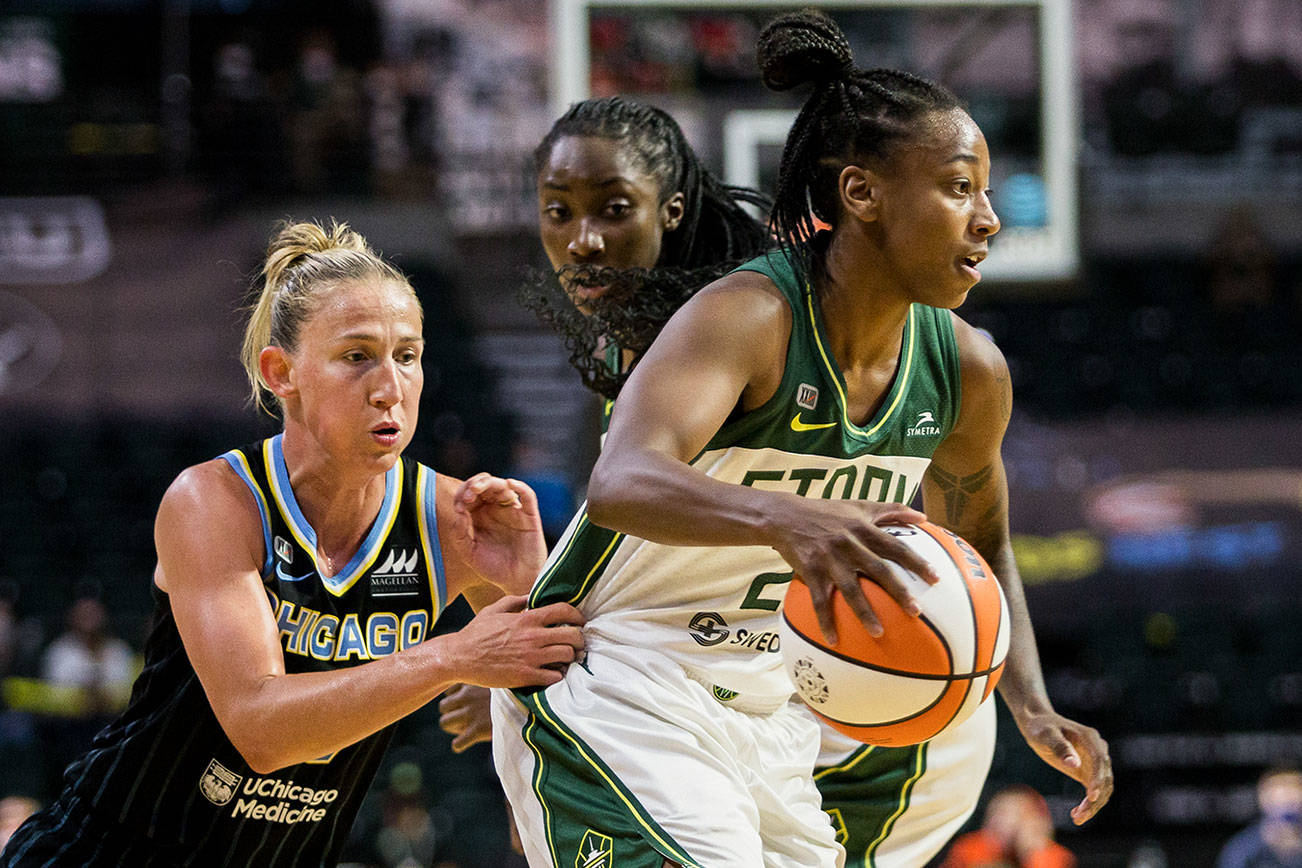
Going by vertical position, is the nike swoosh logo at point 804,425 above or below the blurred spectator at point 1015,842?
above

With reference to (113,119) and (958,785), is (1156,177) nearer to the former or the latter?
(113,119)

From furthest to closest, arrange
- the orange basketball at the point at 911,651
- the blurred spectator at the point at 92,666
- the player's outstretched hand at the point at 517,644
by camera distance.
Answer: the blurred spectator at the point at 92,666, the player's outstretched hand at the point at 517,644, the orange basketball at the point at 911,651

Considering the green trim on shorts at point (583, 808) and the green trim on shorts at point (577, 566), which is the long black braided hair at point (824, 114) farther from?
the green trim on shorts at point (583, 808)

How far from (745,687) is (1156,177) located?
10.4 meters

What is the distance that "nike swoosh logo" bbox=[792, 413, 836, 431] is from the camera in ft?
8.20

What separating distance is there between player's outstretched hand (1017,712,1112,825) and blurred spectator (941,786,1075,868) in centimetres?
482

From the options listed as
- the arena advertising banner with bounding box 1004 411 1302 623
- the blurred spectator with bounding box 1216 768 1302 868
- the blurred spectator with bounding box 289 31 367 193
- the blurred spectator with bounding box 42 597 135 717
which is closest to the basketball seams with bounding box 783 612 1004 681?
the blurred spectator with bounding box 1216 768 1302 868

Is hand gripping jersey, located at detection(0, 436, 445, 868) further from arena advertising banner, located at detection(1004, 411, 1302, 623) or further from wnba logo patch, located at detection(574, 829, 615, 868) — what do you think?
arena advertising banner, located at detection(1004, 411, 1302, 623)

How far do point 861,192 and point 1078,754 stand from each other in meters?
1.16

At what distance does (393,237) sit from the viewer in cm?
1188

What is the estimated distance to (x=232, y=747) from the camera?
8.66 ft

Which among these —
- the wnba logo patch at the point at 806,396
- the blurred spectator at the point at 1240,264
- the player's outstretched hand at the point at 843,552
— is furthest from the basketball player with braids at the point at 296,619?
the blurred spectator at the point at 1240,264

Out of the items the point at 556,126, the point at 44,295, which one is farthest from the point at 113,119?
the point at 556,126

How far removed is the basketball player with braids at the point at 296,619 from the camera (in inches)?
96.6
